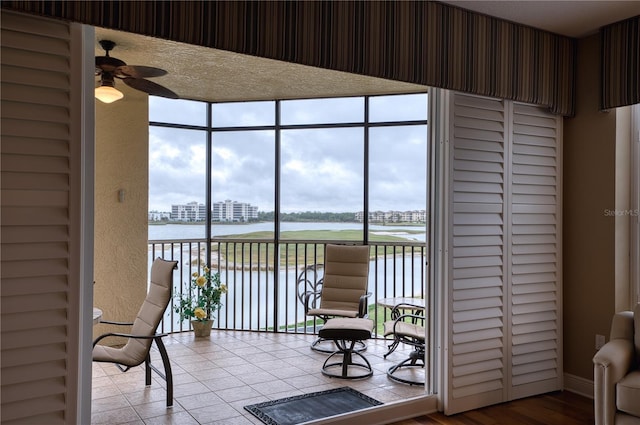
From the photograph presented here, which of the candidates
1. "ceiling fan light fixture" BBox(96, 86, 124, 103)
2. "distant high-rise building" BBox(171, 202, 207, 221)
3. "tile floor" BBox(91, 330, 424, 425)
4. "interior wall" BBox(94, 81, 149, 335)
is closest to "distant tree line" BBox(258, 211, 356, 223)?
"distant high-rise building" BBox(171, 202, 207, 221)

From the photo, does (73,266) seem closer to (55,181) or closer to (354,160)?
(55,181)

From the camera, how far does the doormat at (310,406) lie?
3.35 meters

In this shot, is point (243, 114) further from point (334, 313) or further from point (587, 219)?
point (587, 219)

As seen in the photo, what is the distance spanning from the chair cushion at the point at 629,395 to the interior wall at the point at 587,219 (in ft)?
3.44

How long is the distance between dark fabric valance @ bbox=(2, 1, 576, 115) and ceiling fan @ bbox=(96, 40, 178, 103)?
1.32 m

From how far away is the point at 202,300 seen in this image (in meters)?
5.66

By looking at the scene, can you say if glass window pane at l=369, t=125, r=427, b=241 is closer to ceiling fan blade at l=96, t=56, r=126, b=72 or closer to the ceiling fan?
the ceiling fan

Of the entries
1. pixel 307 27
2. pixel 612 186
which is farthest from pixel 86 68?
pixel 612 186

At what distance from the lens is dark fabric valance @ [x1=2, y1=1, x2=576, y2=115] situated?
7.84 feet

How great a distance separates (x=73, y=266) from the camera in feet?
7.56

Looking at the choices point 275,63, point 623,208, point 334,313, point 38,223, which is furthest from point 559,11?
point 38,223

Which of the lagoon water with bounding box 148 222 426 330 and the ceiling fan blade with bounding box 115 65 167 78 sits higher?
the ceiling fan blade with bounding box 115 65 167 78

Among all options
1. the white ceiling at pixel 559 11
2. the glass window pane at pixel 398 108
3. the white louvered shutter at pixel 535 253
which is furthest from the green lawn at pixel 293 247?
the white ceiling at pixel 559 11

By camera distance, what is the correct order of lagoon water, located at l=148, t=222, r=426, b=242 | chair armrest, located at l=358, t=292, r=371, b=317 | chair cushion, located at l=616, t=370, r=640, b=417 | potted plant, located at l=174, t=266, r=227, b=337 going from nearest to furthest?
1. chair cushion, located at l=616, t=370, r=640, b=417
2. chair armrest, located at l=358, t=292, r=371, b=317
3. potted plant, located at l=174, t=266, r=227, b=337
4. lagoon water, located at l=148, t=222, r=426, b=242
